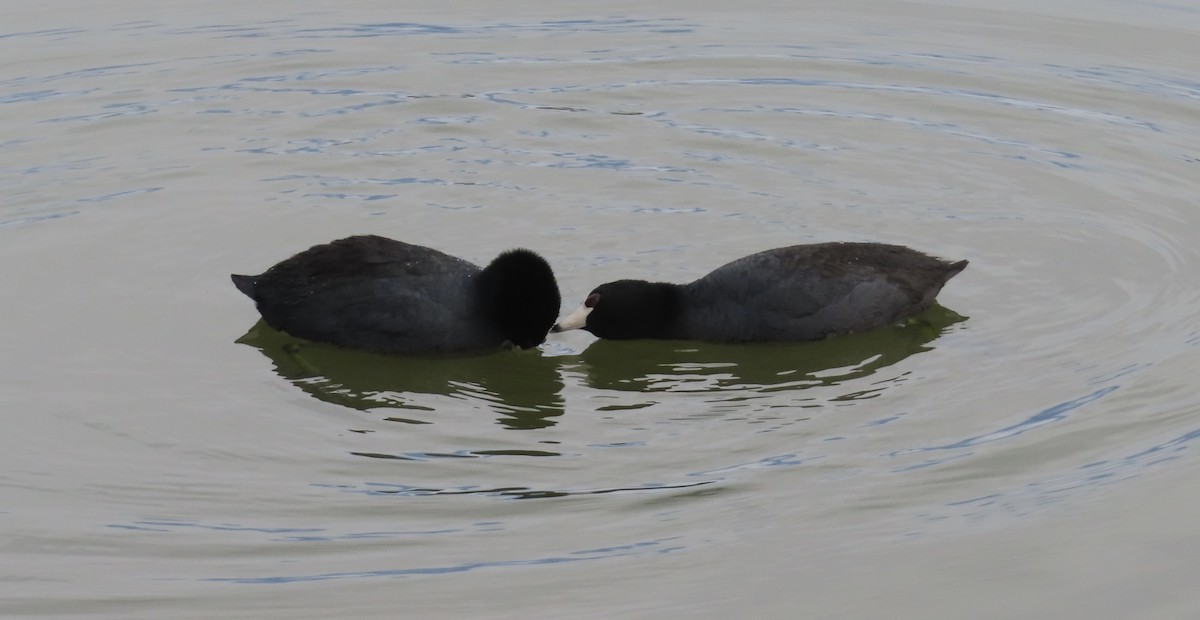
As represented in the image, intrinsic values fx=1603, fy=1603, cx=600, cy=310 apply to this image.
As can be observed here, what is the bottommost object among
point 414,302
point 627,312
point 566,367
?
point 566,367

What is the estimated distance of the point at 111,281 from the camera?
10.5m

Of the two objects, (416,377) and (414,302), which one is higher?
(414,302)

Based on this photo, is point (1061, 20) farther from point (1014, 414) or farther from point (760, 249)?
point (1014, 414)

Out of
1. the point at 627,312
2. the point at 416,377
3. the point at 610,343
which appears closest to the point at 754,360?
the point at 627,312

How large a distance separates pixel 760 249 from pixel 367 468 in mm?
3920

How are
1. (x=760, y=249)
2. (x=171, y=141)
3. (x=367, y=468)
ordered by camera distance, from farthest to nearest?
1. (x=171, y=141)
2. (x=760, y=249)
3. (x=367, y=468)

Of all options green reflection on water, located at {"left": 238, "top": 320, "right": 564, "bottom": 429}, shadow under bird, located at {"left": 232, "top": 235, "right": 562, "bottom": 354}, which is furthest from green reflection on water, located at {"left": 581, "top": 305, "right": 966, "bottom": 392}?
shadow under bird, located at {"left": 232, "top": 235, "right": 562, "bottom": 354}

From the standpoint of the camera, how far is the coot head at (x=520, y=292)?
9336mm

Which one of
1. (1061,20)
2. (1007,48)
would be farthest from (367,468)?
(1061,20)

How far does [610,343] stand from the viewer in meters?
9.95

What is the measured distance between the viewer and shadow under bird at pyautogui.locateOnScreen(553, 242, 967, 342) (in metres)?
9.63

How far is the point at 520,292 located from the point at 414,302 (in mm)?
620

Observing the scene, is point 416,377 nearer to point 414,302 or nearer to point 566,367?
point 414,302

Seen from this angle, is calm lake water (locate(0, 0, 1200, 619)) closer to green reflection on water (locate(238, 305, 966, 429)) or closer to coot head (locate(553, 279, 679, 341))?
green reflection on water (locate(238, 305, 966, 429))
